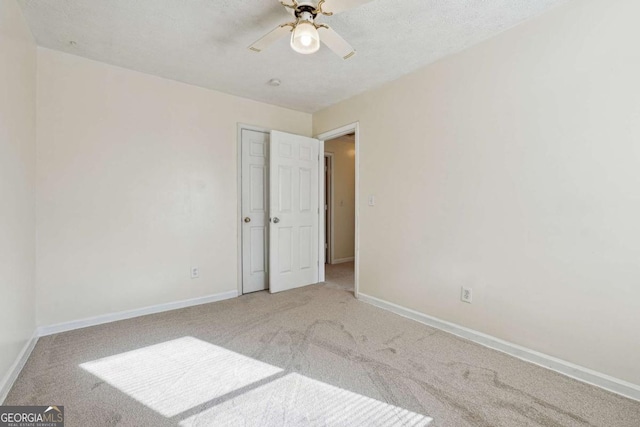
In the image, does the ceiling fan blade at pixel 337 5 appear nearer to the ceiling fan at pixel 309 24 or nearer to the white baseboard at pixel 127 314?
the ceiling fan at pixel 309 24

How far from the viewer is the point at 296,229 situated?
384cm

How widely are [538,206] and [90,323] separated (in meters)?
3.78

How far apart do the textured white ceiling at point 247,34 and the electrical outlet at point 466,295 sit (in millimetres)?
2007

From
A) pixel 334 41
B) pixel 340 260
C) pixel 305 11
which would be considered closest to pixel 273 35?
pixel 305 11

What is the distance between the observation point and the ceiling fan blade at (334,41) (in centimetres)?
181

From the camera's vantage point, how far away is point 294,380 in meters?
1.80

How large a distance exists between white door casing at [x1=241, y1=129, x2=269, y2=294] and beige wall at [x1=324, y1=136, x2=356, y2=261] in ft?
6.51

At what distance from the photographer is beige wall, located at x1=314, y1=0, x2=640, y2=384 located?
170 cm

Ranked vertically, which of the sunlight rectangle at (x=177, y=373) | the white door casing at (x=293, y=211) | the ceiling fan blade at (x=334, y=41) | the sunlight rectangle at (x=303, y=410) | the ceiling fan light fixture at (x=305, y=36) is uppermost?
the ceiling fan blade at (x=334, y=41)

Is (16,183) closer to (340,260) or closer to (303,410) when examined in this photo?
(303,410)

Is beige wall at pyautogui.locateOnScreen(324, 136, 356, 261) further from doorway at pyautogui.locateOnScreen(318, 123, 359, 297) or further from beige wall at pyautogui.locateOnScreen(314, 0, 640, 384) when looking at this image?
beige wall at pyautogui.locateOnScreen(314, 0, 640, 384)

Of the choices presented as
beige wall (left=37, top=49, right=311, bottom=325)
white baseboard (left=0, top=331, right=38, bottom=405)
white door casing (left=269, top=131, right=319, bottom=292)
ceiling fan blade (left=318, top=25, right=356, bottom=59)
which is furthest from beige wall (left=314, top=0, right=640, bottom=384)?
white baseboard (left=0, top=331, right=38, bottom=405)

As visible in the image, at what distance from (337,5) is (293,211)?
8.17ft

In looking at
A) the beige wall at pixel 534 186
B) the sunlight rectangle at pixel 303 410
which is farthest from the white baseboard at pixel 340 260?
the sunlight rectangle at pixel 303 410
